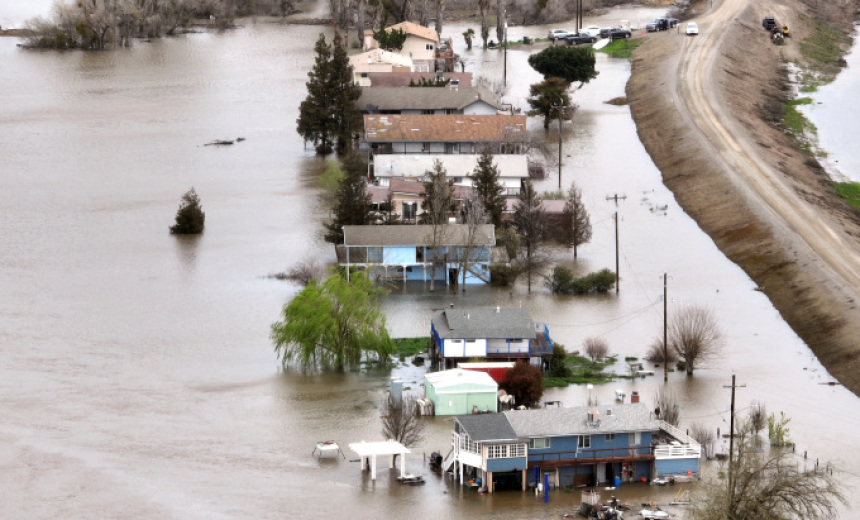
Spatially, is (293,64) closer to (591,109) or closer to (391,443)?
(591,109)

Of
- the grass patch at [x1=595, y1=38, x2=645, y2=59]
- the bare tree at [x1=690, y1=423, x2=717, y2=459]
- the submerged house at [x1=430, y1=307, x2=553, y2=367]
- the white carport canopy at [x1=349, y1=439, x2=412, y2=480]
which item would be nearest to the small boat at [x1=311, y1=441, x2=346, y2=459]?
the white carport canopy at [x1=349, y1=439, x2=412, y2=480]

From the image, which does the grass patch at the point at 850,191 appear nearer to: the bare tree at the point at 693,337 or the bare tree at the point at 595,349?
the bare tree at the point at 693,337

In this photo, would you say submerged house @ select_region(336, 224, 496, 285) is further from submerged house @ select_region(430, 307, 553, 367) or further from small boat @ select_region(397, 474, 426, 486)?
small boat @ select_region(397, 474, 426, 486)

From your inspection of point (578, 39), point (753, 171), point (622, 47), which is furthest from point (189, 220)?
point (578, 39)

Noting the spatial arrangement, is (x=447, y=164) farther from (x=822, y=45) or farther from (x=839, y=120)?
(x=822, y=45)

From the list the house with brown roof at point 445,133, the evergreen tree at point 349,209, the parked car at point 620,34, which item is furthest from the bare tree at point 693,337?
the parked car at point 620,34

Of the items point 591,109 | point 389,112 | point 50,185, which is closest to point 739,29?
point 591,109
